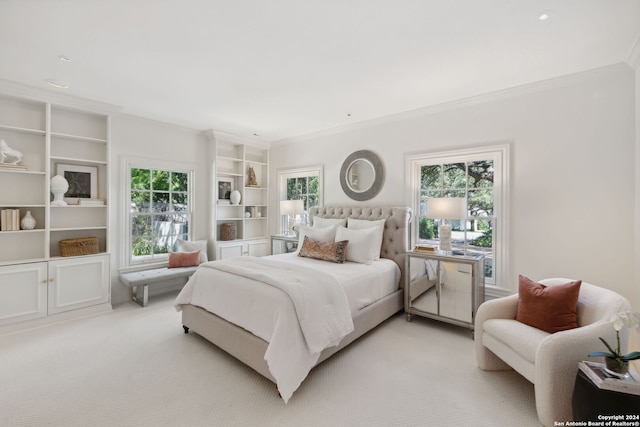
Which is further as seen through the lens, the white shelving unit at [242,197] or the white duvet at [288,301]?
the white shelving unit at [242,197]

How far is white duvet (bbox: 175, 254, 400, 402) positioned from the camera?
203cm

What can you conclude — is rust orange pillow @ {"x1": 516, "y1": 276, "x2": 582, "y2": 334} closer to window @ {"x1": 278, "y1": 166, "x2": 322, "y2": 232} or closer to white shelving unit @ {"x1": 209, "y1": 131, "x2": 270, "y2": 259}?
window @ {"x1": 278, "y1": 166, "x2": 322, "y2": 232}

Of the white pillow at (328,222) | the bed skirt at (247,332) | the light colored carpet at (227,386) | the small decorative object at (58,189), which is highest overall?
the small decorative object at (58,189)

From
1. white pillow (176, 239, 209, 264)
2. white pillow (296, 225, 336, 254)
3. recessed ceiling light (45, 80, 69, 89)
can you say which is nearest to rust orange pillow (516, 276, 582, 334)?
white pillow (296, 225, 336, 254)

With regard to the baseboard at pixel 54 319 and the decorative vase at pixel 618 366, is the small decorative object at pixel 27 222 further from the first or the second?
the decorative vase at pixel 618 366

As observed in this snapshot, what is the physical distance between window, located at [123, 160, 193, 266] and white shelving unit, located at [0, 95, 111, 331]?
40 cm

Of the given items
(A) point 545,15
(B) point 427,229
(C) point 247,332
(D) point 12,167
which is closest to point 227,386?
(C) point 247,332

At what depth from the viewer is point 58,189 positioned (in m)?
3.38

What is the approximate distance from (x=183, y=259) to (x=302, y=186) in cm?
239

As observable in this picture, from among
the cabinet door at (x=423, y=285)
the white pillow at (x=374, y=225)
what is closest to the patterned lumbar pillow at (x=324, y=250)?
the white pillow at (x=374, y=225)

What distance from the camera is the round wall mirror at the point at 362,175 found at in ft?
13.8

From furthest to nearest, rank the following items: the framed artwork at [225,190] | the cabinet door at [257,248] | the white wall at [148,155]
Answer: the cabinet door at [257,248] < the framed artwork at [225,190] < the white wall at [148,155]

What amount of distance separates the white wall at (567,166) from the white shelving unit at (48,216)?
15.3 ft

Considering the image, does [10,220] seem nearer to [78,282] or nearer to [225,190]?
[78,282]
